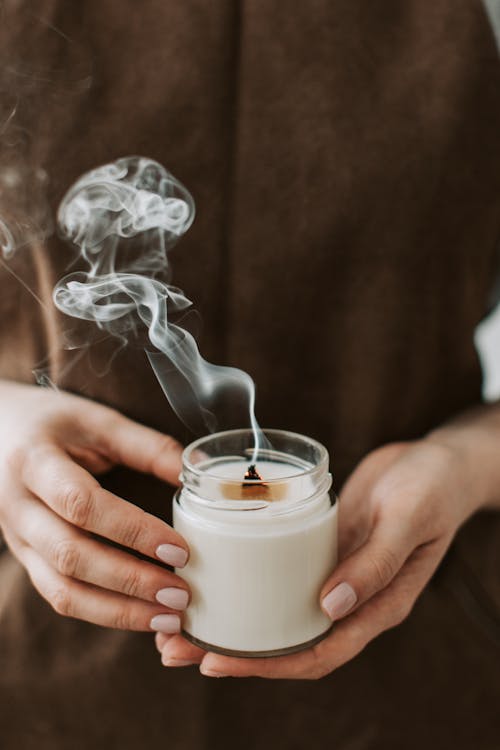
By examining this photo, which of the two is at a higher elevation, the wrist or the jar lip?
the jar lip

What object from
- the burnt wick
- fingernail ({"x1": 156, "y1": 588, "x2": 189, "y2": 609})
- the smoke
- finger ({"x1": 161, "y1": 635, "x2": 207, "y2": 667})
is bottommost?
finger ({"x1": 161, "y1": 635, "x2": 207, "y2": 667})

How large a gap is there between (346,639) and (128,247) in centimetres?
51

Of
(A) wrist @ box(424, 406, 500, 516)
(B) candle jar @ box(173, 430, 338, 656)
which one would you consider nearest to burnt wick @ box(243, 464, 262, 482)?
(B) candle jar @ box(173, 430, 338, 656)

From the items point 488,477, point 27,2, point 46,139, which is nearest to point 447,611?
point 488,477

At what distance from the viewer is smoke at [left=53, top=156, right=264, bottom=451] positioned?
0.79 metres

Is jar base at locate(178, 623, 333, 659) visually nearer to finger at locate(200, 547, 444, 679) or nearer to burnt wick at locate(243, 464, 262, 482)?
finger at locate(200, 547, 444, 679)

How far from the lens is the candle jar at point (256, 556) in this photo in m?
0.62

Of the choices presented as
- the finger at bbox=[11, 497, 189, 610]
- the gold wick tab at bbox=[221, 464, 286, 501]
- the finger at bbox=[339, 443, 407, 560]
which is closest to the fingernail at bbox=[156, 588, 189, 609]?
the finger at bbox=[11, 497, 189, 610]

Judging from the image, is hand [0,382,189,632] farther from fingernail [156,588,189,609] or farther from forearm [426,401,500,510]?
forearm [426,401,500,510]

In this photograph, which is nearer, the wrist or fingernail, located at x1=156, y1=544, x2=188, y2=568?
fingernail, located at x1=156, y1=544, x2=188, y2=568

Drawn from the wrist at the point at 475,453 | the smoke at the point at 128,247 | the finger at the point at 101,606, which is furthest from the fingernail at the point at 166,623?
the wrist at the point at 475,453

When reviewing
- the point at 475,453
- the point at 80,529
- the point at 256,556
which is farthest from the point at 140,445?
the point at 475,453

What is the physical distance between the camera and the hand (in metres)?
0.64

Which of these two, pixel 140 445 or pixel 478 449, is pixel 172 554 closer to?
pixel 140 445
